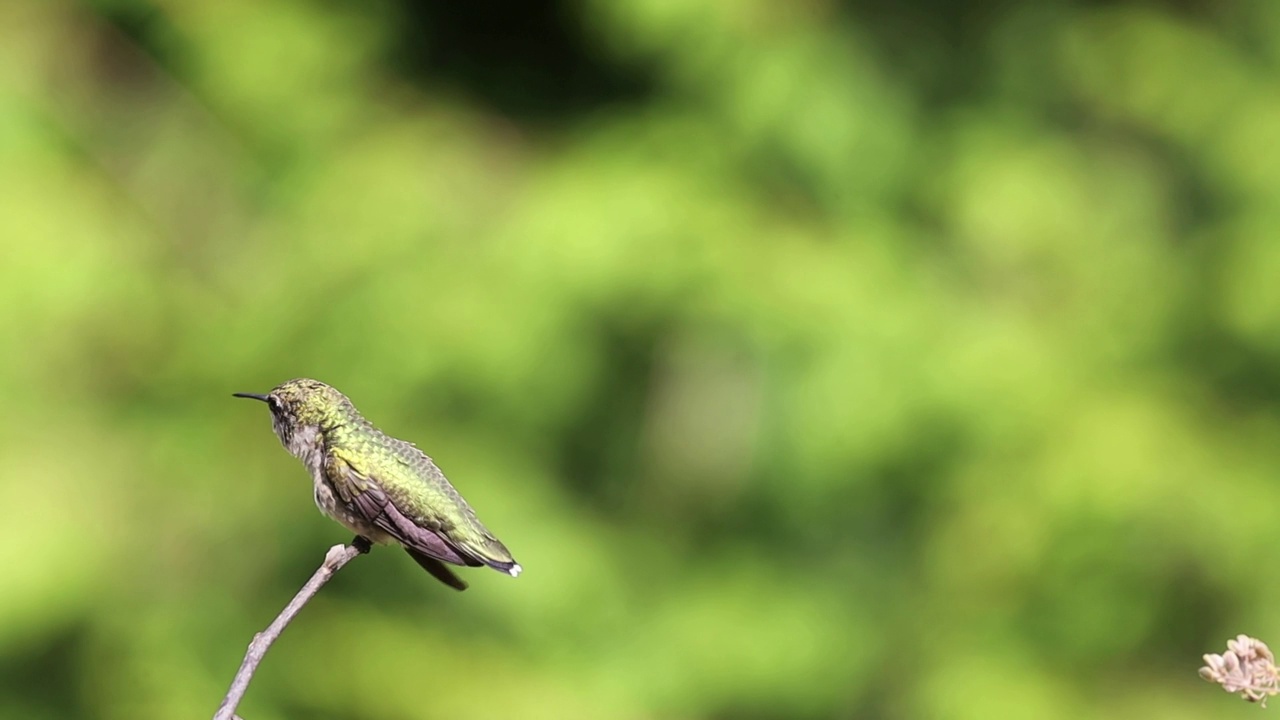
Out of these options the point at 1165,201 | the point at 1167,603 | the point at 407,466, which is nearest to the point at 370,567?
the point at 1167,603

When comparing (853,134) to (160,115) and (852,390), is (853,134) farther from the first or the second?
(160,115)

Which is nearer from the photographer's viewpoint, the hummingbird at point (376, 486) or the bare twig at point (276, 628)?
the bare twig at point (276, 628)

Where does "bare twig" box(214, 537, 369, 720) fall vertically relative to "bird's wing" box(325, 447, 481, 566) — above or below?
below

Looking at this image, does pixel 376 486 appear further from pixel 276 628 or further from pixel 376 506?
pixel 276 628

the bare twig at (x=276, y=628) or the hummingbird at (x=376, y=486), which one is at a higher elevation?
the hummingbird at (x=376, y=486)

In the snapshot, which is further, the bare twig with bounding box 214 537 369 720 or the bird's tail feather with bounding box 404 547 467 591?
the bird's tail feather with bounding box 404 547 467 591
